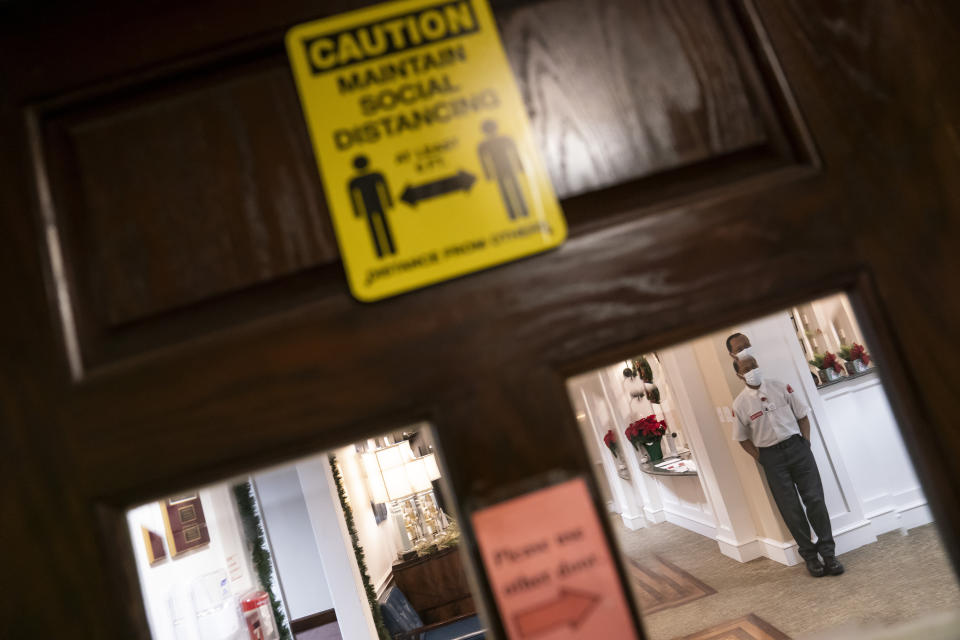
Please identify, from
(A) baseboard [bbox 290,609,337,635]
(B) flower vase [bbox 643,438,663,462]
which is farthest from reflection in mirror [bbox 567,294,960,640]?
(A) baseboard [bbox 290,609,337,635]

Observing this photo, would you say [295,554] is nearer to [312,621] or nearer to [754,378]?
[312,621]

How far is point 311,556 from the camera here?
526 cm

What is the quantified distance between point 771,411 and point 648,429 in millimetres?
2383

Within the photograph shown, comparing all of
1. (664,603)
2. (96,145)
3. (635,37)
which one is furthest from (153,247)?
(664,603)

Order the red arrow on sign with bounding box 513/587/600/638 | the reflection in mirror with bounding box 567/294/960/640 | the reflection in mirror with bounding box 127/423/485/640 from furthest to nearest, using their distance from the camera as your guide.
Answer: the reflection in mirror with bounding box 567/294/960/640, the reflection in mirror with bounding box 127/423/485/640, the red arrow on sign with bounding box 513/587/600/638

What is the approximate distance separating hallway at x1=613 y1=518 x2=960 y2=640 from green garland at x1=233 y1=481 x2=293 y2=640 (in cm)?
255

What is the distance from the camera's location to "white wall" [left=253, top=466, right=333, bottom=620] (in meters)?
5.12

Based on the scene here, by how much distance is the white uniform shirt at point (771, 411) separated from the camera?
14.4 feet

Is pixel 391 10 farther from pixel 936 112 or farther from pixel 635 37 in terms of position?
pixel 936 112

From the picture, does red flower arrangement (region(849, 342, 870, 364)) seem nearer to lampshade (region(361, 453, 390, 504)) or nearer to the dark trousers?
the dark trousers

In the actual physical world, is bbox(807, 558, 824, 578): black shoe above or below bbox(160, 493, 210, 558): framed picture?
below

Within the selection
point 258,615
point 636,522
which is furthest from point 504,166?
point 636,522

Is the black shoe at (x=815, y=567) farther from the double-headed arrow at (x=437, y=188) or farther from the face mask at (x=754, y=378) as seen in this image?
the double-headed arrow at (x=437, y=188)

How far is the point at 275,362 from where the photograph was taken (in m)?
0.70
